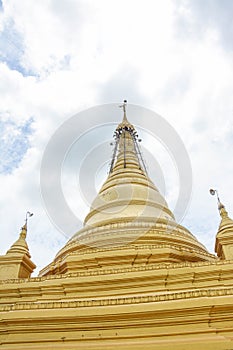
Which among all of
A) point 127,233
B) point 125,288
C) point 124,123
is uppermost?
point 124,123

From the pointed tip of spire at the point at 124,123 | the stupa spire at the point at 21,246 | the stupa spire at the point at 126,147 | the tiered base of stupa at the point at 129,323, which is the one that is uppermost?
the pointed tip of spire at the point at 124,123

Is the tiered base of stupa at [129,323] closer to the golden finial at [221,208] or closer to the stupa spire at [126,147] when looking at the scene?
the golden finial at [221,208]

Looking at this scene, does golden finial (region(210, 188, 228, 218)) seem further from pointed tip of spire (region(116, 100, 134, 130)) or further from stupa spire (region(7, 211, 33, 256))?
pointed tip of spire (region(116, 100, 134, 130))

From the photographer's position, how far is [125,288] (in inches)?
361

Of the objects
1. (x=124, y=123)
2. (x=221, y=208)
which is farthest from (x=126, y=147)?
(x=221, y=208)

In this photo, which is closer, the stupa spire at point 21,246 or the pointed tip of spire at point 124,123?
the stupa spire at point 21,246

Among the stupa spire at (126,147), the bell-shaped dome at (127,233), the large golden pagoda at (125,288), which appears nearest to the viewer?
the large golden pagoda at (125,288)

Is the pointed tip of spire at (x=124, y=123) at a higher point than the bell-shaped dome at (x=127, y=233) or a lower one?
higher

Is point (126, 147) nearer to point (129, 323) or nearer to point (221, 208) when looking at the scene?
point (221, 208)

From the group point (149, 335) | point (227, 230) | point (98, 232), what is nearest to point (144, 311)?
point (149, 335)

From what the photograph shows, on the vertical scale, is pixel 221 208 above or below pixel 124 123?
below

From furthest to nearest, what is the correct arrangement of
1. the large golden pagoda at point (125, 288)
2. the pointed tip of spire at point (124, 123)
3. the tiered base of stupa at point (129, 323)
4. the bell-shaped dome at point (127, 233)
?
the pointed tip of spire at point (124, 123) → the bell-shaped dome at point (127, 233) → the large golden pagoda at point (125, 288) → the tiered base of stupa at point (129, 323)

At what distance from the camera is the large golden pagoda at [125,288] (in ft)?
22.3

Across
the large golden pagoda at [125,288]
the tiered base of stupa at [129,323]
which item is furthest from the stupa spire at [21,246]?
the tiered base of stupa at [129,323]
